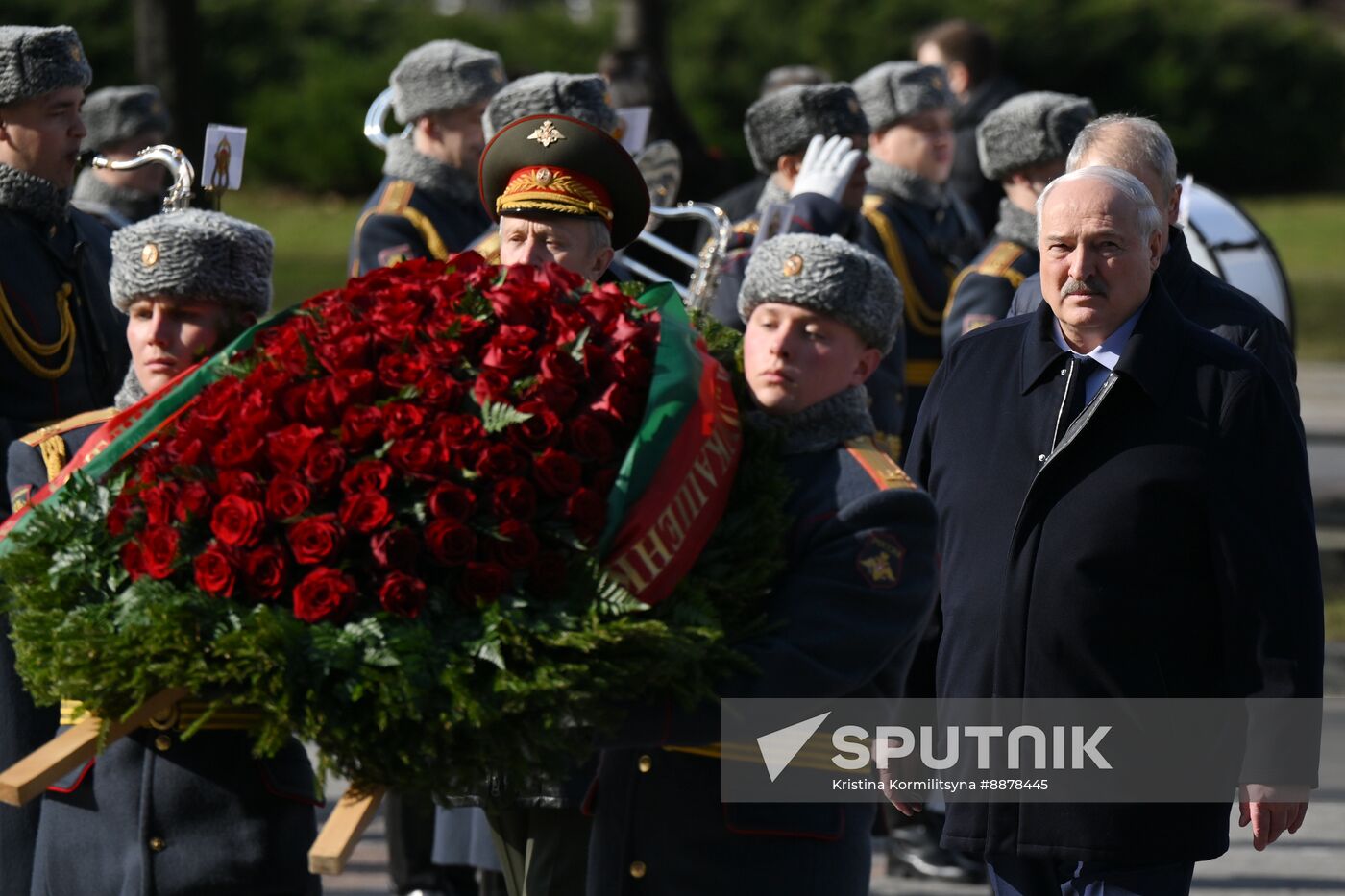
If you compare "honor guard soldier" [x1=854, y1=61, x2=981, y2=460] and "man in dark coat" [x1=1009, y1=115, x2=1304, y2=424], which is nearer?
"man in dark coat" [x1=1009, y1=115, x2=1304, y2=424]

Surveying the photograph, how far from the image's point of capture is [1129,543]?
12.8ft

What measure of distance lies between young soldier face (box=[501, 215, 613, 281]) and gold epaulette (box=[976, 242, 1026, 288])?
2644 mm

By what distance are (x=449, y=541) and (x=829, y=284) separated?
104cm

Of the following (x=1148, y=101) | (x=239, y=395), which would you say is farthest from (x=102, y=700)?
(x=1148, y=101)

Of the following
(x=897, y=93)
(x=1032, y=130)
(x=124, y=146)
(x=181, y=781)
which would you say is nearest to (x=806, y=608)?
(x=181, y=781)

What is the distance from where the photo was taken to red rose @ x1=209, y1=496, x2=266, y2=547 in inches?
118

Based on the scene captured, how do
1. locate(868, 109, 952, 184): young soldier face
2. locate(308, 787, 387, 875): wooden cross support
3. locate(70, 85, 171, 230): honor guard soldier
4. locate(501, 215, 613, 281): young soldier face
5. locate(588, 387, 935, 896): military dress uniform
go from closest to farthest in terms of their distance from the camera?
locate(308, 787, 387, 875): wooden cross support
locate(588, 387, 935, 896): military dress uniform
locate(501, 215, 613, 281): young soldier face
locate(868, 109, 952, 184): young soldier face
locate(70, 85, 171, 230): honor guard soldier

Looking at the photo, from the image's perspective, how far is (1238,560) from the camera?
382 cm

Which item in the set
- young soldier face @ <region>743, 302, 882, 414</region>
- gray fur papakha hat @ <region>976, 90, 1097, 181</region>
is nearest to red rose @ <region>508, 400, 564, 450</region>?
young soldier face @ <region>743, 302, 882, 414</region>

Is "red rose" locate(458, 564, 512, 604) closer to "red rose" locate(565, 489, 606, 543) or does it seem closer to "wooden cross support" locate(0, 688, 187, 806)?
"red rose" locate(565, 489, 606, 543)

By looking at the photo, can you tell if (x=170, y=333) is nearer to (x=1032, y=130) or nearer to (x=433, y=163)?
(x=433, y=163)

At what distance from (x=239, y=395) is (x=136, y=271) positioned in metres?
1.06

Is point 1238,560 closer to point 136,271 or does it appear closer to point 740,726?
point 740,726

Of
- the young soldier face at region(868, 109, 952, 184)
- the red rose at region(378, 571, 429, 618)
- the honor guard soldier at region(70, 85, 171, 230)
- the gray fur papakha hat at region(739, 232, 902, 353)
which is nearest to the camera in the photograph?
the red rose at region(378, 571, 429, 618)
